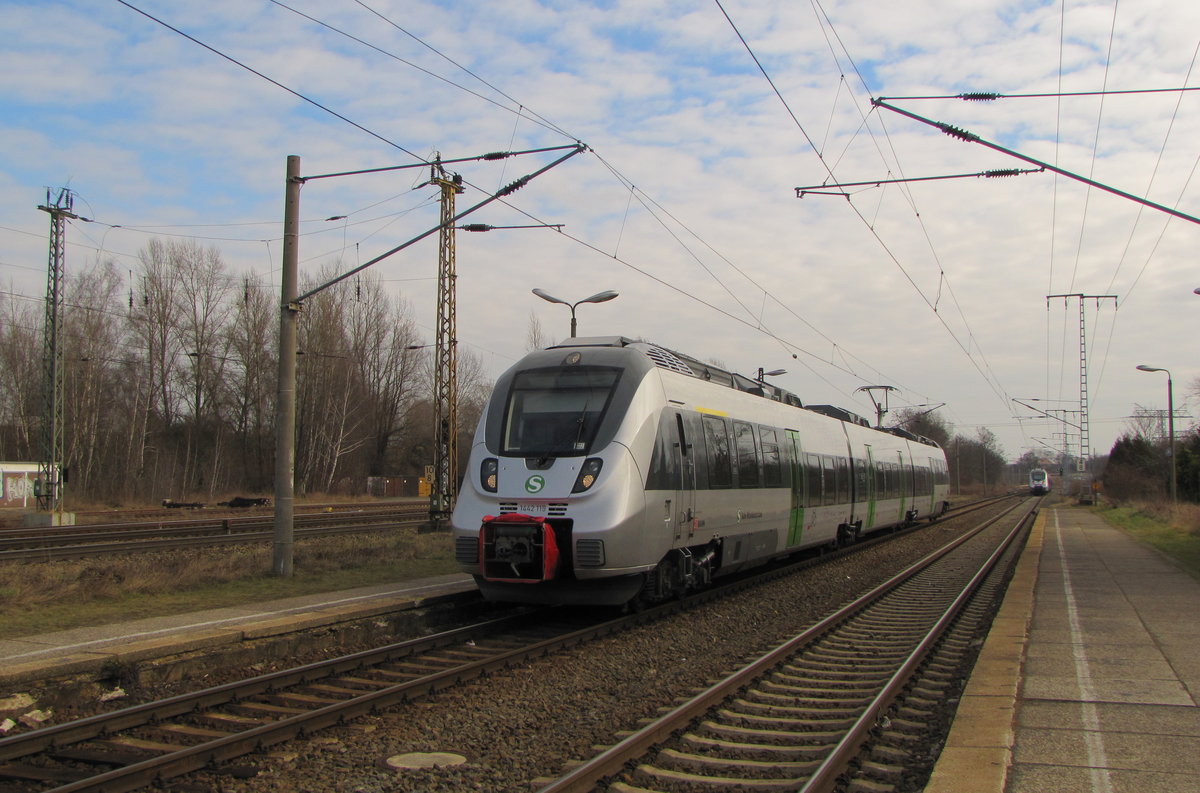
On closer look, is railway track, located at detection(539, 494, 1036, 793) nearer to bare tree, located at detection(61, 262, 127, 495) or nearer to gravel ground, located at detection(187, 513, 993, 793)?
gravel ground, located at detection(187, 513, 993, 793)

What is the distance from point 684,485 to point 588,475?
6.27 ft

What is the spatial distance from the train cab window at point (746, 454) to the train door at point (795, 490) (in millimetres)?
2300

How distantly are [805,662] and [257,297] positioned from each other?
52.1 meters

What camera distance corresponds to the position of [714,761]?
20.4ft

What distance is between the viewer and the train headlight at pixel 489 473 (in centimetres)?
1147

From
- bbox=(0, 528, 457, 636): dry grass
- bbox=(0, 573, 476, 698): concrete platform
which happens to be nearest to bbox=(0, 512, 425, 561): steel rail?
bbox=(0, 528, 457, 636): dry grass

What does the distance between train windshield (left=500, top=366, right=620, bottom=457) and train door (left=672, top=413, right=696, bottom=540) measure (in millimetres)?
1364

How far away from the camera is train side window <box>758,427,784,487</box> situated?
16.0 m

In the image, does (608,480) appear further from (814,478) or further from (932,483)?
(932,483)

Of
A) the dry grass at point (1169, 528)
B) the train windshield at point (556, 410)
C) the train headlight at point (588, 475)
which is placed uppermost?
the train windshield at point (556, 410)

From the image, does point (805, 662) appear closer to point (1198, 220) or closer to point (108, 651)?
point (108, 651)

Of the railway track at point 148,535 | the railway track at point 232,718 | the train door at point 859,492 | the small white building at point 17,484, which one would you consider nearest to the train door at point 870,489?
the train door at point 859,492

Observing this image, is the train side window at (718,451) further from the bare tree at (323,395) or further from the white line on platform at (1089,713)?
the bare tree at (323,395)

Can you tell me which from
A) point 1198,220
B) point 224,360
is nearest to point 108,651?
point 1198,220
